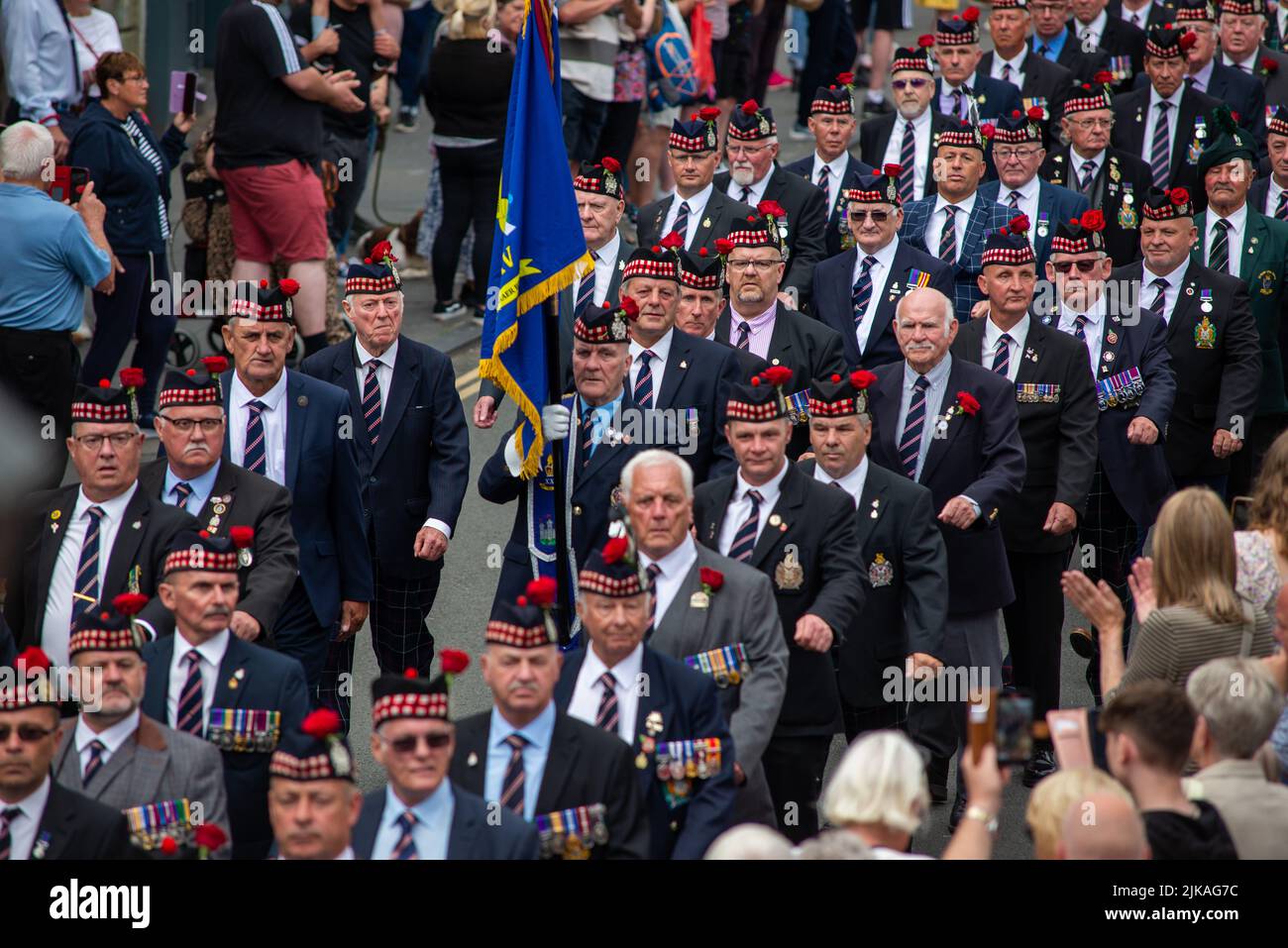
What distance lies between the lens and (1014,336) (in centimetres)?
999

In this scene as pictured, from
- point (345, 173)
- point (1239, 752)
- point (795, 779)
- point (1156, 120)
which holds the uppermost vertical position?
point (1156, 120)

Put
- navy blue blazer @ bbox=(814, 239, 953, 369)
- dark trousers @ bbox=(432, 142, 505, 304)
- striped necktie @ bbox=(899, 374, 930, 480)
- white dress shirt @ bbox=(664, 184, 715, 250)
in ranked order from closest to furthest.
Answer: striped necktie @ bbox=(899, 374, 930, 480), navy blue blazer @ bbox=(814, 239, 953, 369), white dress shirt @ bbox=(664, 184, 715, 250), dark trousers @ bbox=(432, 142, 505, 304)

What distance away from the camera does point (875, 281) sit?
36.7 ft

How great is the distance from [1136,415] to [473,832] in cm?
548

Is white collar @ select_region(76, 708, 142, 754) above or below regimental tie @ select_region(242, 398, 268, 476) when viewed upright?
below

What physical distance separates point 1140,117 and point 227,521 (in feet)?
29.3

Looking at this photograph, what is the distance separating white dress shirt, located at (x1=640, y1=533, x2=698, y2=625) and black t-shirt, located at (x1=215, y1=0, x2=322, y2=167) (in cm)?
643

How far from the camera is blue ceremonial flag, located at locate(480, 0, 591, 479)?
9164 mm

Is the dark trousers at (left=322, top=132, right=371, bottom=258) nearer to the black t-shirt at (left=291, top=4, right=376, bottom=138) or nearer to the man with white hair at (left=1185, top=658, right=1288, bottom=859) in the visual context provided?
the black t-shirt at (left=291, top=4, right=376, bottom=138)

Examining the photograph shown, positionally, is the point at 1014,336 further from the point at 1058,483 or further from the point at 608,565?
the point at 608,565

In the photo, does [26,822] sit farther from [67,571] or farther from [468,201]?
[468,201]

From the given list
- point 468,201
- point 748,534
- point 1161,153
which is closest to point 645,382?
point 748,534

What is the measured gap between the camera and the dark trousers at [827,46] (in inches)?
796

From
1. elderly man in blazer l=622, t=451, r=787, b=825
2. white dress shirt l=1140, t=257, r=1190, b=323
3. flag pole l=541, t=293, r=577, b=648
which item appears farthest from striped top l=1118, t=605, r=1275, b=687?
white dress shirt l=1140, t=257, r=1190, b=323
